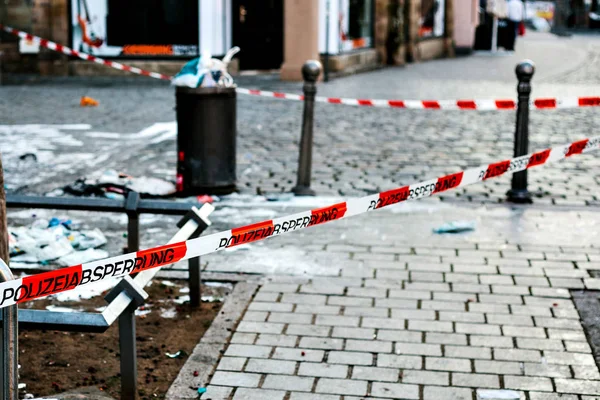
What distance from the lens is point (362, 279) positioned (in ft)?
19.0

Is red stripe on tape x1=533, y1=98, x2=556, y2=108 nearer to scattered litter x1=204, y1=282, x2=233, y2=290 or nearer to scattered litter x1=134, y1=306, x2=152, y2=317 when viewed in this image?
scattered litter x1=204, y1=282, x2=233, y2=290

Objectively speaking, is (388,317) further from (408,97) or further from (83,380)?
(408,97)

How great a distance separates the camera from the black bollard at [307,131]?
8023mm

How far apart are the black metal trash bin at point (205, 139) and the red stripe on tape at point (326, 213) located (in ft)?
12.6

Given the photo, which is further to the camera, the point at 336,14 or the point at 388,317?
the point at 336,14

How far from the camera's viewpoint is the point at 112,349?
4727 mm

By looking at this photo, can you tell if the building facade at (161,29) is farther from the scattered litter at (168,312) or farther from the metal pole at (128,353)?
the metal pole at (128,353)

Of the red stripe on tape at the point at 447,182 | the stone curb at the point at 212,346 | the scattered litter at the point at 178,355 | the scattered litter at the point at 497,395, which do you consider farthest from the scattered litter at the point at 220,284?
the scattered litter at the point at 497,395

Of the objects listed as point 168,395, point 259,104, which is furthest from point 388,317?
point 259,104

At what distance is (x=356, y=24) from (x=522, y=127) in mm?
14703

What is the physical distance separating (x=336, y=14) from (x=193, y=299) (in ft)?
51.3

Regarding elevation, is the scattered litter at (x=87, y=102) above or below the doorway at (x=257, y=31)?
below

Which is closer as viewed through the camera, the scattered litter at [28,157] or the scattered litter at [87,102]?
the scattered litter at [28,157]

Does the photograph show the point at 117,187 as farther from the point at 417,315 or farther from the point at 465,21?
the point at 465,21
